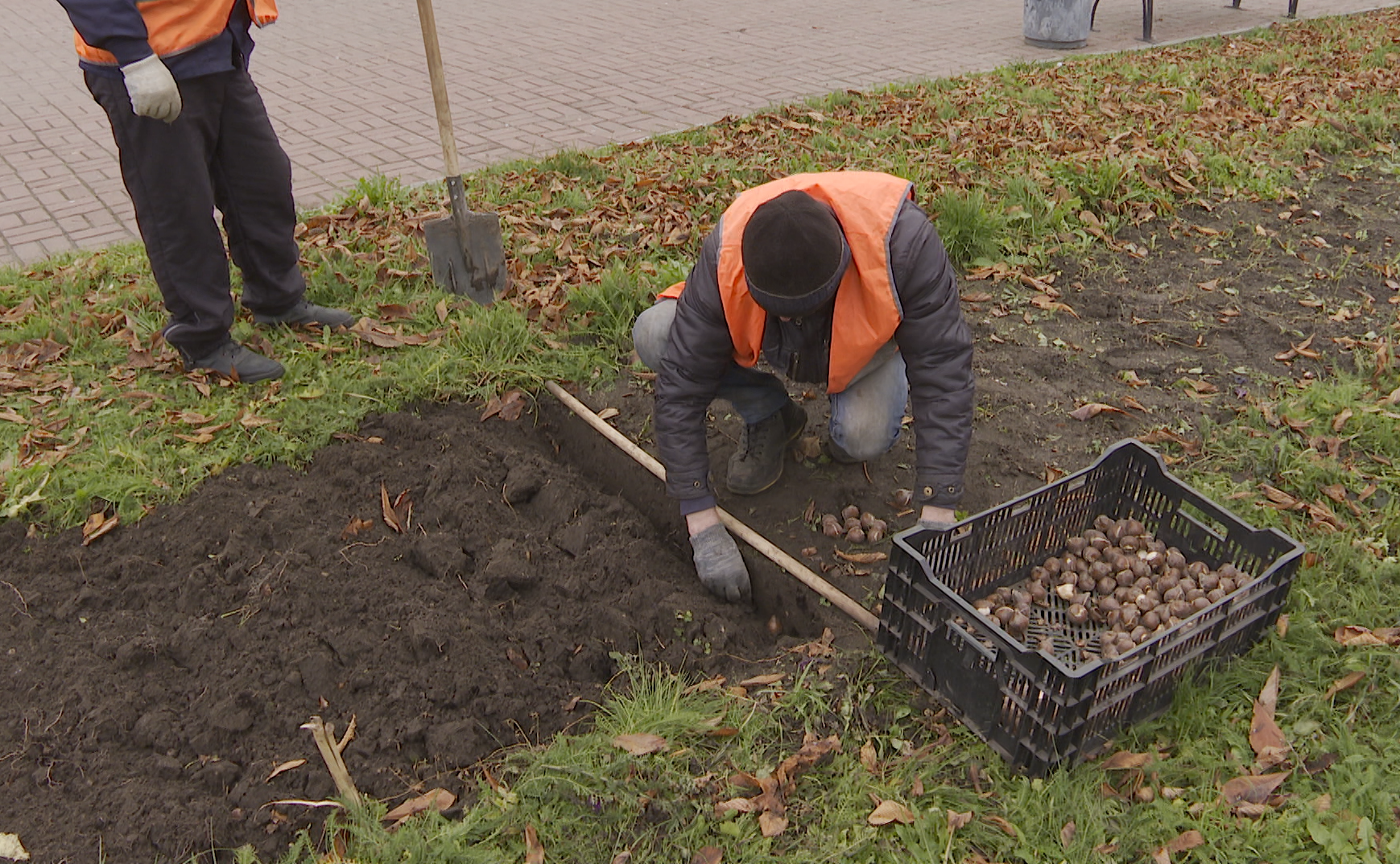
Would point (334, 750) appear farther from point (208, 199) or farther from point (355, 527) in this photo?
point (208, 199)

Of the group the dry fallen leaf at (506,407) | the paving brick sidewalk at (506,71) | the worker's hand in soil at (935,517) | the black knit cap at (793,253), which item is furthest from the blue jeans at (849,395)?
the paving brick sidewalk at (506,71)

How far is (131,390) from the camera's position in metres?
4.04

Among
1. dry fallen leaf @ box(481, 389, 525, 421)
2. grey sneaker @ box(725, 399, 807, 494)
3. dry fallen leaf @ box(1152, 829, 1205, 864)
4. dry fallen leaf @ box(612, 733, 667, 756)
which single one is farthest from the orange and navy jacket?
dry fallen leaf @ box(1152, 829, 1205, 864)

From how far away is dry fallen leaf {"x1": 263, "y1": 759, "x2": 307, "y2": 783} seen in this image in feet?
8.41

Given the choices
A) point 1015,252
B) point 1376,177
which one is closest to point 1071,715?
point 1015,252

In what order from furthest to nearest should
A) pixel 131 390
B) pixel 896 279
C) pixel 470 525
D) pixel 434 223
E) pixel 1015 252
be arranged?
pixel 1015 252
pixel 434 223
pixel 131 390
pixel 470 525
pixel 896 279

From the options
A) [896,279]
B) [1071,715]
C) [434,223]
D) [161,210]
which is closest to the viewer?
[1071,715]

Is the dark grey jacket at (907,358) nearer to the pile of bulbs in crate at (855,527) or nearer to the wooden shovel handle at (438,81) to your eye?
the pile of bulbs in crate at (855,527)

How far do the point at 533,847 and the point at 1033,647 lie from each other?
1281mm

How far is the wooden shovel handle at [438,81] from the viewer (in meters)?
4.30

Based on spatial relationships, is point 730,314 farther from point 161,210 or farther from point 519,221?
point 519,221

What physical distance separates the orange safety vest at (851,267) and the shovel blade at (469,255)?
1983 millimetres

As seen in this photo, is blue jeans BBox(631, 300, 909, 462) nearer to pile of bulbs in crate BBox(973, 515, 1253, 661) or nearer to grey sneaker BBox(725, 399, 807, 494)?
grey sneaker BBox(725, 399, 807, 494)

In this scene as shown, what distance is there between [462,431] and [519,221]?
185 centimetres
